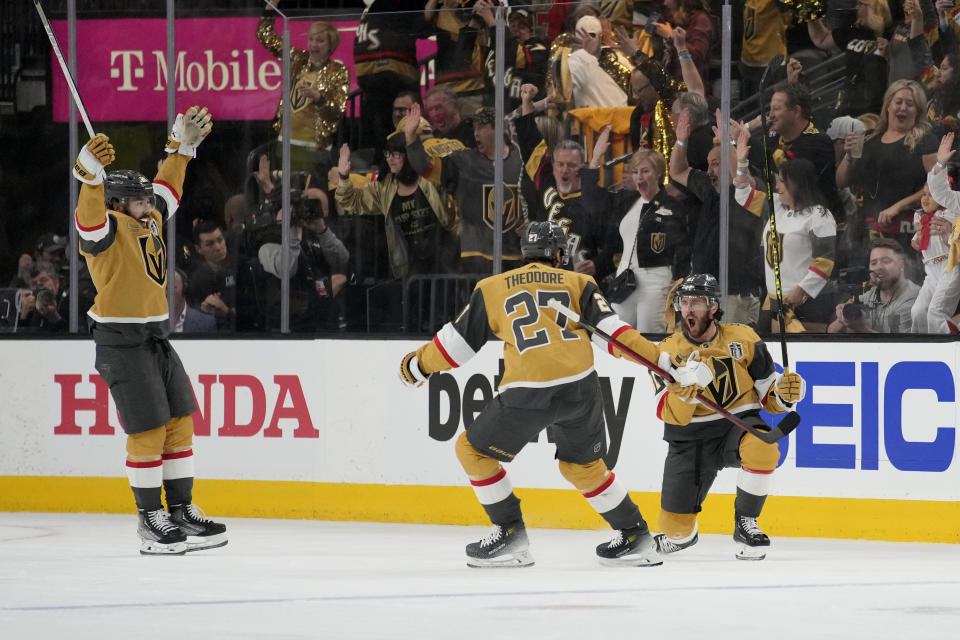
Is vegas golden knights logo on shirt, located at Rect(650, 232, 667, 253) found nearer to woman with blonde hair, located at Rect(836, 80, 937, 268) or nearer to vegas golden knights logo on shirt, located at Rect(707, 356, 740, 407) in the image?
woman with blonde hair, located at Rect(836, 80, 937, 268)

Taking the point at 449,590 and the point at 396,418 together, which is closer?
the point at 449,590

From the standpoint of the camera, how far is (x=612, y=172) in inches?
266

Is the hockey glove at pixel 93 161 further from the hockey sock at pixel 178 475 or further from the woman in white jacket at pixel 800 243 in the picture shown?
the woman in white jacket at pixel 800 243

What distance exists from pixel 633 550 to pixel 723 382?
2.54 feet

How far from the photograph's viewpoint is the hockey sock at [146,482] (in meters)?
5.21

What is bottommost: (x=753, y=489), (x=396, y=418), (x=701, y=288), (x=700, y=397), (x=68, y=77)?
(x=753, y=489)

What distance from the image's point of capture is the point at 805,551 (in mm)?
5332

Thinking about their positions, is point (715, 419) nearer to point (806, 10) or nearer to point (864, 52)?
point (864, 52)

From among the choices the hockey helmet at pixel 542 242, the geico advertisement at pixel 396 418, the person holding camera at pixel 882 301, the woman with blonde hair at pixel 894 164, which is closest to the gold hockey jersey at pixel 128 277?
the geico advertisement at pixel 396 418

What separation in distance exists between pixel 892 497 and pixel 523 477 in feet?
5.19

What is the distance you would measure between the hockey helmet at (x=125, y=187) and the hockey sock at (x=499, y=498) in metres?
1.69

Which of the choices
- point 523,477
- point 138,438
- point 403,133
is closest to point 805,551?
point 523,477

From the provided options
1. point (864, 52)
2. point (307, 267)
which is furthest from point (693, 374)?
point (307, 267)

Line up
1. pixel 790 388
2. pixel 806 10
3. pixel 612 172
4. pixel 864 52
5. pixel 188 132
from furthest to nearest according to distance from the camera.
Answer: pixel 612 172 < pixel 806 10 < pixel 864 52 < pixel 188 132 < pixel 790 388
